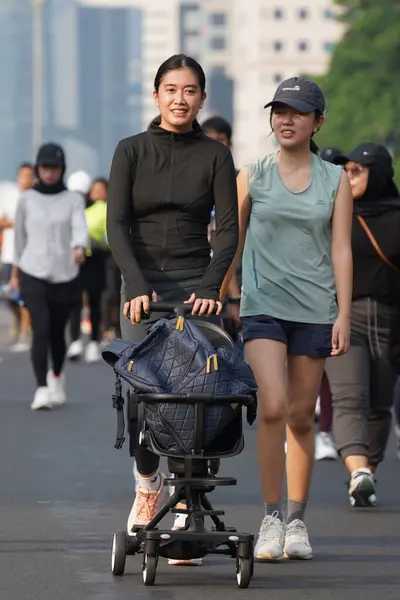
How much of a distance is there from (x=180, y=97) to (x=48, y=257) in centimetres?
773

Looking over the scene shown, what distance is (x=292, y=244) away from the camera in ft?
26.9

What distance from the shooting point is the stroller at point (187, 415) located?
23.7ft

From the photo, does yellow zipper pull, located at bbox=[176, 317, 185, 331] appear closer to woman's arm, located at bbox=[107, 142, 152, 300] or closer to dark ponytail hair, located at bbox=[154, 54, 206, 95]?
woman's arm, located at bbox=[107, 142, 152, 300]

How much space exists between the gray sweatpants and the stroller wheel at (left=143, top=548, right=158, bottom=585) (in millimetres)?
2904

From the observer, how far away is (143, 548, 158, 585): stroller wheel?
7371 millimetres

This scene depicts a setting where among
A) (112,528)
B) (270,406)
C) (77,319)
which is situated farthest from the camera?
(77,319)

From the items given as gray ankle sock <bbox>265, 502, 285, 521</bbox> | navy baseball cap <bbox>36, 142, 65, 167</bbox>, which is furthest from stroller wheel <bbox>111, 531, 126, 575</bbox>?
navy baseball cap <bbox>36, 142, 65, 167</bbox>


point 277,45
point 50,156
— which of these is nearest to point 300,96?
point 50,156

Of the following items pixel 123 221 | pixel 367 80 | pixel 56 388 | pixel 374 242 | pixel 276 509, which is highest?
pixel 123 221

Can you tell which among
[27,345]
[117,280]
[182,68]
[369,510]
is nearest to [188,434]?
[182,68]

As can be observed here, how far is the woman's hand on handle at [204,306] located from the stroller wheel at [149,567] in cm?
85

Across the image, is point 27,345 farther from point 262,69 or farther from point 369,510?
point 262,69

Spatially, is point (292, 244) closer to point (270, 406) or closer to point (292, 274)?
point (292, 274)

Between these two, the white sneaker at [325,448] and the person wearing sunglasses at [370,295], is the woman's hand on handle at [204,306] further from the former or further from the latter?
the white sneaker at [325,448]
